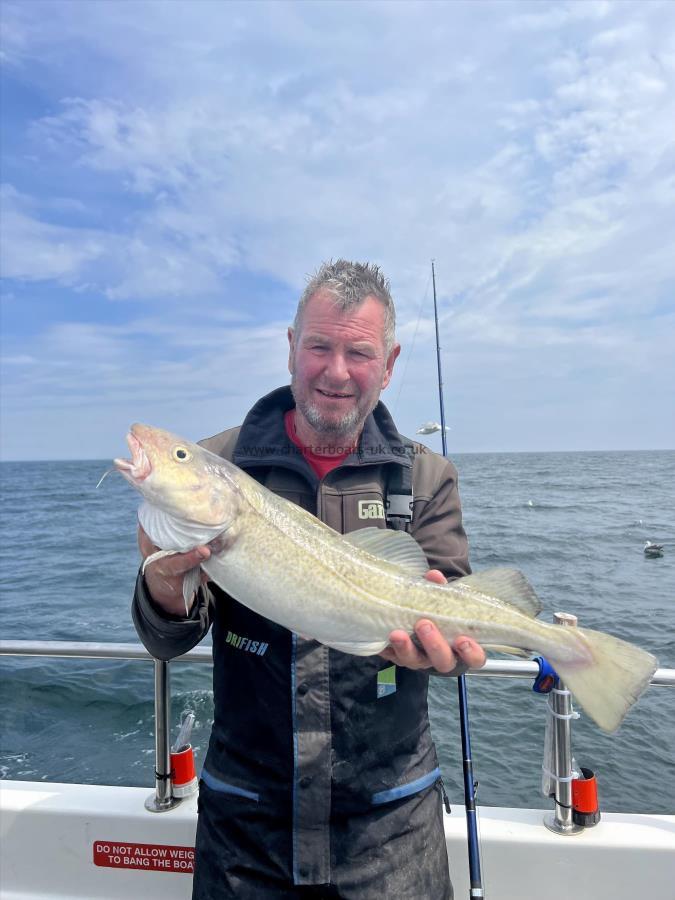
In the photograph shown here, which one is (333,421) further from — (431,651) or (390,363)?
(431,651)

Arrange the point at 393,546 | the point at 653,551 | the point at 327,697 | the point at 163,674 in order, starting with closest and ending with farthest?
1. the point at 327,697
2. the point at 393,546
3. the point at 163,674
4. the point at 653,551

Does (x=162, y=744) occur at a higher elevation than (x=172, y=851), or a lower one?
higher

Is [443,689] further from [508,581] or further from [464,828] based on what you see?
[508,581]

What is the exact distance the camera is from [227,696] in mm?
2850

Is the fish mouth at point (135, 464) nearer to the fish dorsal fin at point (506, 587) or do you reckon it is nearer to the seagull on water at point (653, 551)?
the fish dorsal fin at point (506, 587)

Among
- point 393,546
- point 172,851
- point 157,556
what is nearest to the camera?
point 157,556

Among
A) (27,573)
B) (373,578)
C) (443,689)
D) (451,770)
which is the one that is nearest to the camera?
(373,578)

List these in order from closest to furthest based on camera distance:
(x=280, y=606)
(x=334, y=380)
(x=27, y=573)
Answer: (x=280, y=606) → (x=334, y=380) → (x=27, y=573)

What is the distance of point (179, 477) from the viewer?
2668 mm

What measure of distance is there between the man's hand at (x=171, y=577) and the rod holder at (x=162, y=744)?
1034mm

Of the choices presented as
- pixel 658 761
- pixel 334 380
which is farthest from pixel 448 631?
pixel 658 761

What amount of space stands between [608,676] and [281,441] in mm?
1902

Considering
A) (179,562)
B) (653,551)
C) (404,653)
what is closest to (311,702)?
(404,653)

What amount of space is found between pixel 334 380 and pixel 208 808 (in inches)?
83.3
